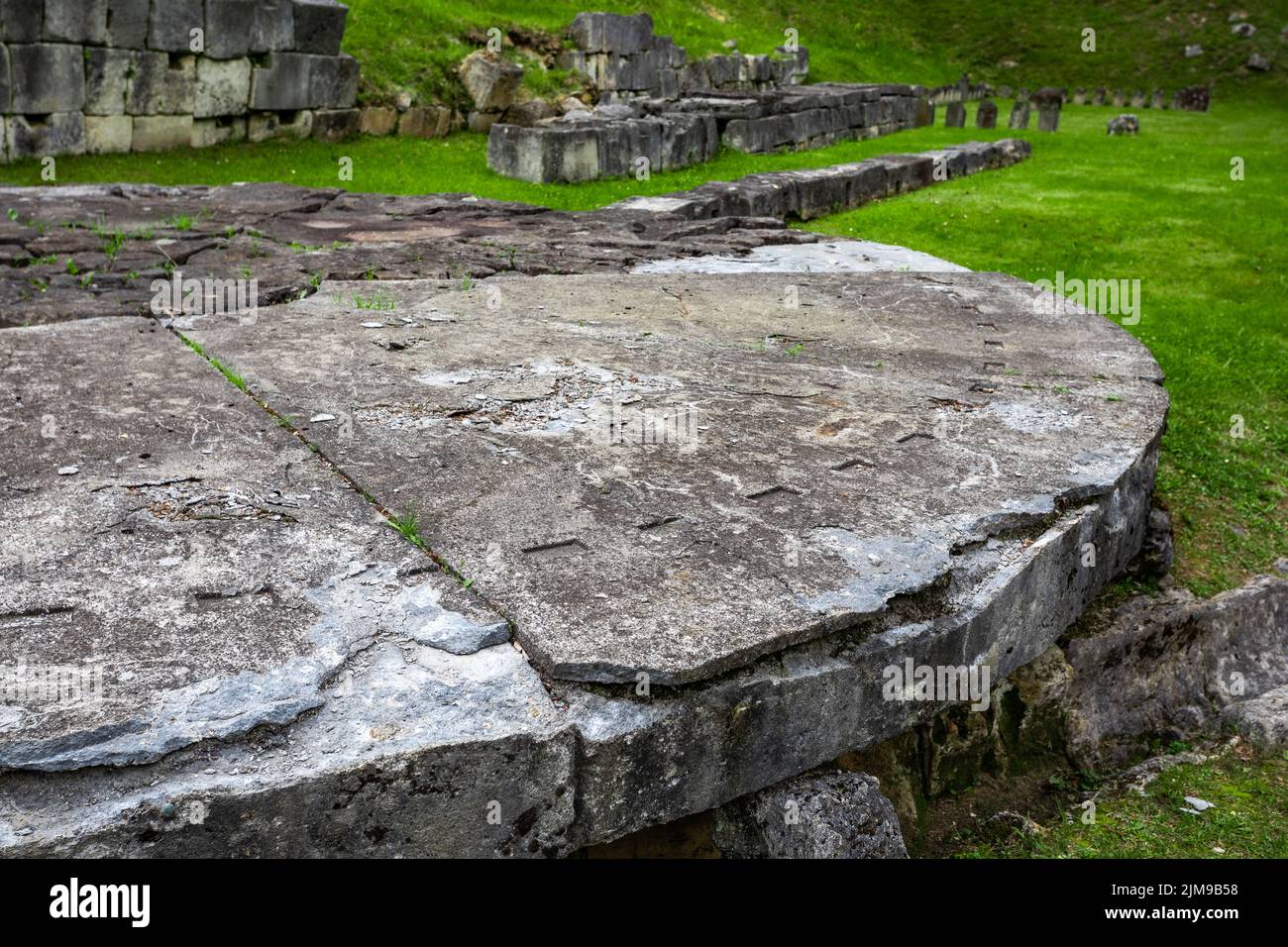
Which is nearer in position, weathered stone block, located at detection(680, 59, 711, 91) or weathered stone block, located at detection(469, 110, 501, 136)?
weathered stone block, located at detection(469, 110, 501, 136)

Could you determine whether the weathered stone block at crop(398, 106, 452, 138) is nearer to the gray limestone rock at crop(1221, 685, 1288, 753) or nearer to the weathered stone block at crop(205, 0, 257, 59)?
the weathered stone block at crop(205, 0, 257, 59)

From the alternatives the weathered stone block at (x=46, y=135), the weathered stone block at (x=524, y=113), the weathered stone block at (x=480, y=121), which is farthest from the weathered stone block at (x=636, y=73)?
the weathered stone block at (x=46, y=135)

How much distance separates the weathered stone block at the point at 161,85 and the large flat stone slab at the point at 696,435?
21.7 ft

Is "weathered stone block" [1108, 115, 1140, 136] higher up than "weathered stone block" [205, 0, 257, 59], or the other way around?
"weathered stone block" [1108, 115, 1140, 136]

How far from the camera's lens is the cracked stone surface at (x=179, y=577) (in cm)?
230

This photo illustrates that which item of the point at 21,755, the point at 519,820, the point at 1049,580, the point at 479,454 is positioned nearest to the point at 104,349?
the point at 479,454

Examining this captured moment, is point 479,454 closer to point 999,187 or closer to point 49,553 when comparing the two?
point 49,553

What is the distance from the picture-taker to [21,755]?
2150 mm

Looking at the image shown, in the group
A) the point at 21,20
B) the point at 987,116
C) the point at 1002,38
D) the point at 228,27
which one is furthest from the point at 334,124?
the point at 1002,38

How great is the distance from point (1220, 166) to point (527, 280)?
12.3 meters

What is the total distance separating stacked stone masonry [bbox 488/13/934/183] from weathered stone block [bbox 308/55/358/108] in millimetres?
1797

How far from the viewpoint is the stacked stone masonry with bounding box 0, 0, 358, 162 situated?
10.1 meters

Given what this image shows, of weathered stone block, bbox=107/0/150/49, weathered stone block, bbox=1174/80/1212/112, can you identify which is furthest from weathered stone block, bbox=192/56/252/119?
weathered stone block, bbox=1174/80/1212/112

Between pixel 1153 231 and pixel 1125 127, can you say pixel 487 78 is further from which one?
pixel 1125 127
